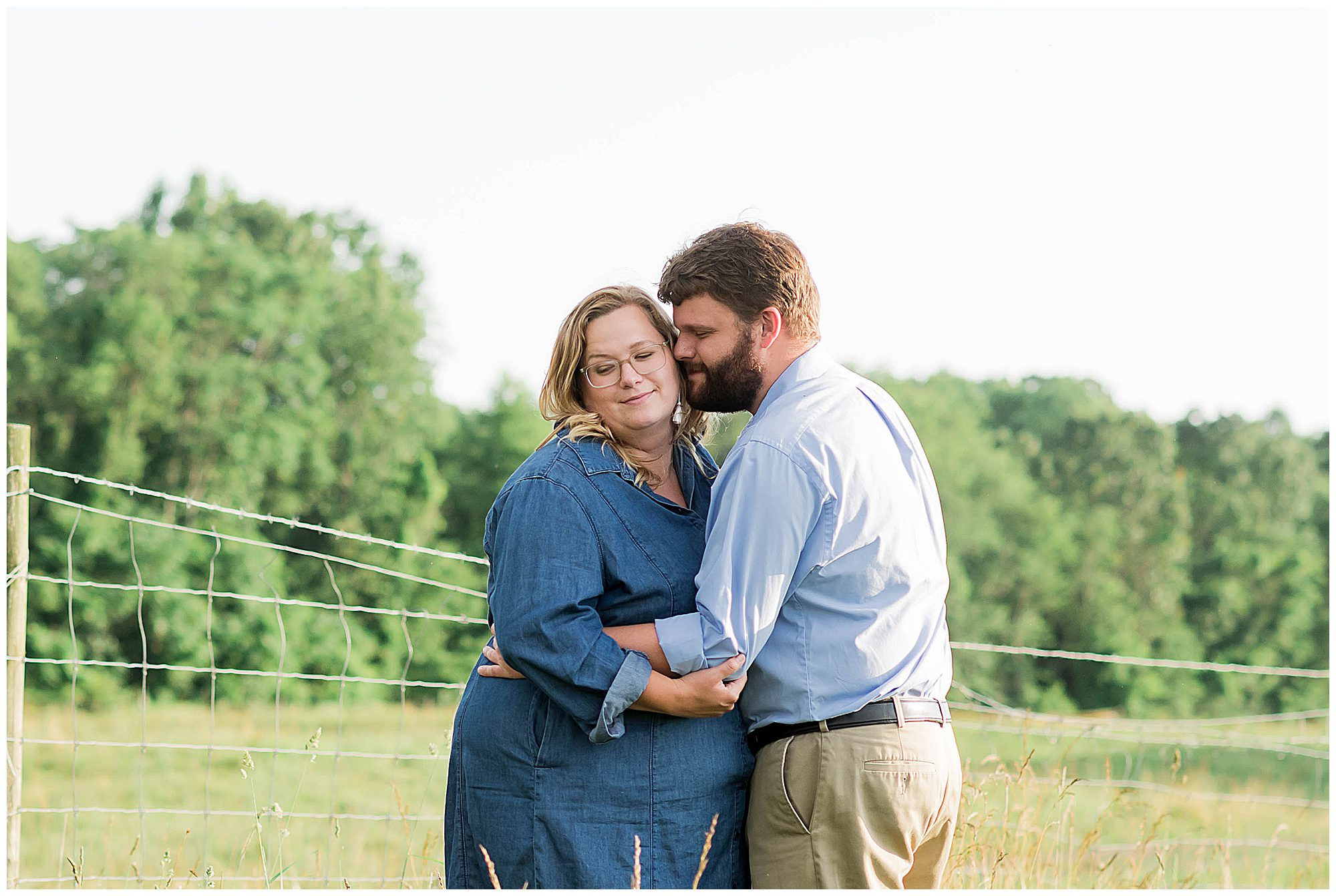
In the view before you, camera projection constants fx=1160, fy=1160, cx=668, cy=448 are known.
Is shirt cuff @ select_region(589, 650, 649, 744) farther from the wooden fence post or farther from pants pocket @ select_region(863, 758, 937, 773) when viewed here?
the wooden fence post

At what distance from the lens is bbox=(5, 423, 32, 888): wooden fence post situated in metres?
3.79

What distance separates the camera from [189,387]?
73.4 feet

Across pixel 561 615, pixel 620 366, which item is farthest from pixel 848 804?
pixel 620 366

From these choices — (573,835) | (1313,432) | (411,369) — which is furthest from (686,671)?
(1313,432)

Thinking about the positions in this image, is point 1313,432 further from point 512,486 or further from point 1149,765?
point 512,486

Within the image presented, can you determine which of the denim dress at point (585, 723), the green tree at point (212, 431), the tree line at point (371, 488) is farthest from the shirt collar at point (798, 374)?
the green tree at point (212, 431)

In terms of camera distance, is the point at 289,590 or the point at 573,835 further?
the point at 289,590

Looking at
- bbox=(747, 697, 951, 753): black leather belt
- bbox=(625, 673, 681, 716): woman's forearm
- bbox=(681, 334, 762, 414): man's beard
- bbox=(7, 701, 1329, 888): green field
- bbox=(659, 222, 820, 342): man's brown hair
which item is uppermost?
bbox=(659, 222, 820, 342): man's brown hair

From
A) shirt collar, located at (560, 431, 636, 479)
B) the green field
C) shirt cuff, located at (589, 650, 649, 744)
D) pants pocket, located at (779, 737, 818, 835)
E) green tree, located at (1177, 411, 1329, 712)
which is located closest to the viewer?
shirt cuff, located at (589, 650, 649, 744)

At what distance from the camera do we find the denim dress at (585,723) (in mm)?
2428

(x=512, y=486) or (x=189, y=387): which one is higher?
(x=189, y=387)

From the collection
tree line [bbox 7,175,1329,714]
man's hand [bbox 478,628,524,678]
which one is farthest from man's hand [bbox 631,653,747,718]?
tree line [bbox 7,175,1329,714]

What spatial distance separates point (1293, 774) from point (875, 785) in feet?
81.6

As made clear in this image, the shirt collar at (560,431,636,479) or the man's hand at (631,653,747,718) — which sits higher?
the shirt collar at (560,431,636,479)
